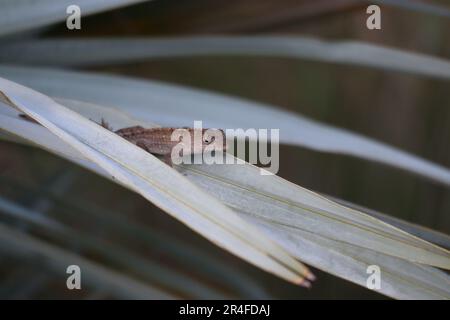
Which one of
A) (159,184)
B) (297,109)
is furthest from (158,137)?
(297,109)

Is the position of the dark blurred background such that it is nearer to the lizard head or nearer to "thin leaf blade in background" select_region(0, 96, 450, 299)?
the lizard head

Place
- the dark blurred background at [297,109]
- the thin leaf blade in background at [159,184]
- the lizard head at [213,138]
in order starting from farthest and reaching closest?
the dark blurred background at [297,109]
the lizard head at [213,138]
the thin leaf blade in background at [159,184]

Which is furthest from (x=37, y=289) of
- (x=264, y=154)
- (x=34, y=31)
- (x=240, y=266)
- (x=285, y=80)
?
(x=285, y=80)

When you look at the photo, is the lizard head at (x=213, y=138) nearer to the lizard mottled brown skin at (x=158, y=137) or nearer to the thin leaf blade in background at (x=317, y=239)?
the lizard mottled brown skin at (x=158, y=137)

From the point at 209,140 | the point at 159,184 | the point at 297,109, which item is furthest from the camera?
the point at 297,109

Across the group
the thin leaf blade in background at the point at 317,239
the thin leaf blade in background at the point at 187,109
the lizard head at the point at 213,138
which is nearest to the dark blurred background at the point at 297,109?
the thin leaf blade in background at the point at 187,109

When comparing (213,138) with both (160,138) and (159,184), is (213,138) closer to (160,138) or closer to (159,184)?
(160,138)

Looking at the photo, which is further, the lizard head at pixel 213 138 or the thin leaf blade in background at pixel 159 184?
the lizard head at pixel 213 138

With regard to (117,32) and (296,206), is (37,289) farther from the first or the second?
(296,206)
